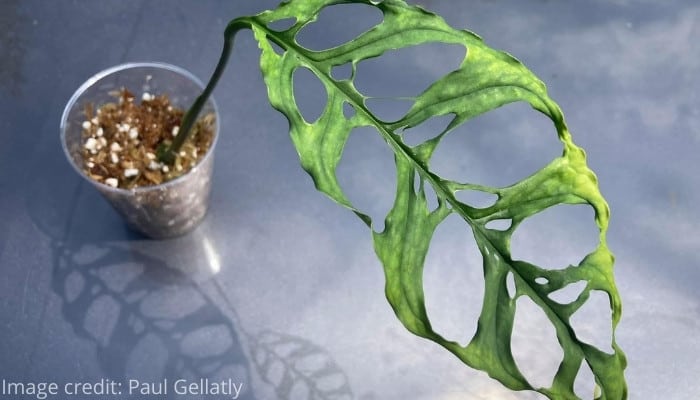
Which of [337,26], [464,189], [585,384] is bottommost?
[585,384]

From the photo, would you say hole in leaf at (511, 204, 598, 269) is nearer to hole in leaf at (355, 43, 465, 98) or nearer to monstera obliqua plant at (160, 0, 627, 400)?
hole in leaf at (355, 43, 465, 98)

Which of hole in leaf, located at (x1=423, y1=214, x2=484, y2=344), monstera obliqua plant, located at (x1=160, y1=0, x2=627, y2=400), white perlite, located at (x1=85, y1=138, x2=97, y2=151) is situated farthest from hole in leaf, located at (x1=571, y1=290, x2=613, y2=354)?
white perlite, located at (x1=85, y1=138, x2=97, y2=151)

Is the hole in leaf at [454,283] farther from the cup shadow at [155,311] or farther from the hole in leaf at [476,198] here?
the cup shadow at [155,311]

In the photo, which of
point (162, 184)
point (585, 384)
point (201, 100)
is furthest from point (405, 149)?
point (585, 384)

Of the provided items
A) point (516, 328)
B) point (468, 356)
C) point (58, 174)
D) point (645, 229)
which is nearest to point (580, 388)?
point (516, 328)

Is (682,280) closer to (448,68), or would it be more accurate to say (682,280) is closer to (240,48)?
(448,68)

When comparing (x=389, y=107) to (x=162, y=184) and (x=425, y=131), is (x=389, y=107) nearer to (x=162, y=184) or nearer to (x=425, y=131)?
(x=425, y=131)

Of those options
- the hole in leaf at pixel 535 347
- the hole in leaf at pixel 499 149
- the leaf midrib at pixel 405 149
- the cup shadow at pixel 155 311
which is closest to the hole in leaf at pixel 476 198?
the hole in leaf at pixel 499 149
